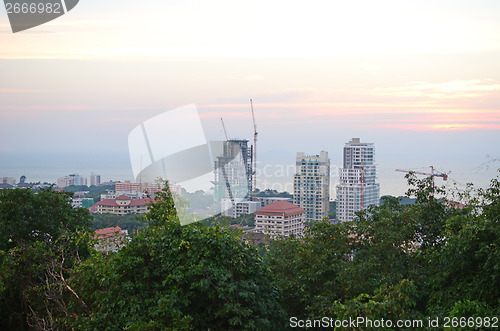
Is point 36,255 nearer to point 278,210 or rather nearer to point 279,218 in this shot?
point 279,218

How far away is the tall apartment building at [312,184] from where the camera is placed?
101 feet

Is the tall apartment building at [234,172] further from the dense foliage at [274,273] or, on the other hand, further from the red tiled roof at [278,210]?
the dense foliage at [274,273]

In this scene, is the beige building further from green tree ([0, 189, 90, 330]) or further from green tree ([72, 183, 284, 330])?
green tree ([72, 183, 284, 330])

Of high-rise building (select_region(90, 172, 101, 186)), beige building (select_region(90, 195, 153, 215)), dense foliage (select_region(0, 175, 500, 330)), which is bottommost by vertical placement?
high-rise building (select_region(90, 172, 101, 186))

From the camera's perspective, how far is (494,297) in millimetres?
4301

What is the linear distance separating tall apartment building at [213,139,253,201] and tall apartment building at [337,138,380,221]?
17.9ft

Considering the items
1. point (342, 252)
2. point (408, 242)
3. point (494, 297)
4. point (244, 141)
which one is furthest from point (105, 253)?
point (244, 141)

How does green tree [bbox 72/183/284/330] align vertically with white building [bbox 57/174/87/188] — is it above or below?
above

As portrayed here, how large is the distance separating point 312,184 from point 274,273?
85.3 ft

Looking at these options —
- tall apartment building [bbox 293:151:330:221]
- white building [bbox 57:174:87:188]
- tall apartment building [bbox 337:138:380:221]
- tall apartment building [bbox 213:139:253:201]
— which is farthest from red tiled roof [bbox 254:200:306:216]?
white building [bbox 57:174:87:188]

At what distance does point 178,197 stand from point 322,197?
1003 inches

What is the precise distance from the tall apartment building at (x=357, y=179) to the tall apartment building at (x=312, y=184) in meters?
2.47

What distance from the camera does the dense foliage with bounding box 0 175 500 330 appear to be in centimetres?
438

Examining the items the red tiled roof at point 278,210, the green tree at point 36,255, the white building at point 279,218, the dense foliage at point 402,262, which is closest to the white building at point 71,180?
the red tiled roof at point 278,210
